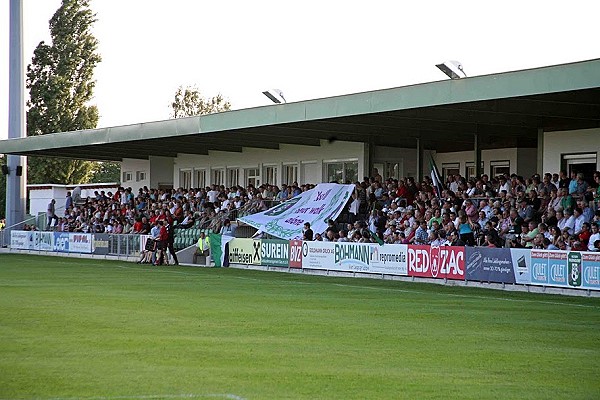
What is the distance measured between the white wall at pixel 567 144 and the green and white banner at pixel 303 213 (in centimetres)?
671

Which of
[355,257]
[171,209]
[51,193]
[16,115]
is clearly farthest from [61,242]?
[355,257]

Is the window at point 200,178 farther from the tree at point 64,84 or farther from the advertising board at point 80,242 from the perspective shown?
the tree at point 64,84

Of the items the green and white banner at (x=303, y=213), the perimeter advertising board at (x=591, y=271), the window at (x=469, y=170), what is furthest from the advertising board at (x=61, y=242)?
the perimeter advertising board at (x=591, y=271)

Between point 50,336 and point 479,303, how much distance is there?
9.42 metres

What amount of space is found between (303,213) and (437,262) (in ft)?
32.4

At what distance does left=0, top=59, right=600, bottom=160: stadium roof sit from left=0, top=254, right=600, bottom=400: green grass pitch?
5.82 m

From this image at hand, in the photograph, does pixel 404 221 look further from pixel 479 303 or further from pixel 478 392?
pixel 478 392

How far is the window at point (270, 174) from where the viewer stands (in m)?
45.0

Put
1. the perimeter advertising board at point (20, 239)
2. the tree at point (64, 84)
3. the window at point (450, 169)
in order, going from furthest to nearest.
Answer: the tree at point (64, 84) → the perimeter advertising board at point (20, 239) → the window at point (450, 169)

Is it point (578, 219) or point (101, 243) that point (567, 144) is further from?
point (101, 243)

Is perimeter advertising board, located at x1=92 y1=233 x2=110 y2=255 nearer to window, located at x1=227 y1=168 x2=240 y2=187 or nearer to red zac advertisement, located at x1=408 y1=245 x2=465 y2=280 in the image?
window, located at x1=227 y1=168 x2=240 y2=187

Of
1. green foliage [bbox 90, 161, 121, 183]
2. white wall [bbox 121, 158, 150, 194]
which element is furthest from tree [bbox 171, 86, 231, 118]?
white wall [bbox 121, 158, 150, 194]

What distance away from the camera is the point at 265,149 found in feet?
148

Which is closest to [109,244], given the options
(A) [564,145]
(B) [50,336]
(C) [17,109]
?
(C) [17,109]
